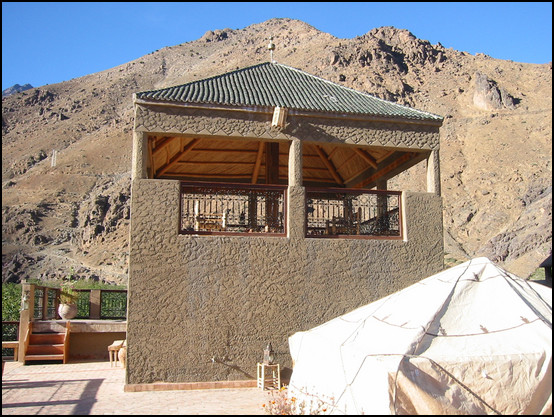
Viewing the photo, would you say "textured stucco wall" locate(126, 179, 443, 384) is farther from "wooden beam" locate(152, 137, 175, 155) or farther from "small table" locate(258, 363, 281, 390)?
"wooden beam" locate(152, 137, 175, 155)

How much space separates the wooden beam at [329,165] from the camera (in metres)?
14.9

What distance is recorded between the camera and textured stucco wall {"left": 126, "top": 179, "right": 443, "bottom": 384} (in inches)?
381

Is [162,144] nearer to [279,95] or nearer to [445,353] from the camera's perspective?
[279,95]

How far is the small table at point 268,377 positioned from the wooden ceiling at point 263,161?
469cm

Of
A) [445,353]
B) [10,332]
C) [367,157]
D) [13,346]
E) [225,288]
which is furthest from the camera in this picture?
[10,332]

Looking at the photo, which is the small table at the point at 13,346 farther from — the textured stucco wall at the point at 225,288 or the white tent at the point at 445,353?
the white tent at the point at 445,353

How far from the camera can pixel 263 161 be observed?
15.0 meters

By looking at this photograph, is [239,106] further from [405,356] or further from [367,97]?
[405,356]

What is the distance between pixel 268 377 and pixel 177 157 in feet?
20.1

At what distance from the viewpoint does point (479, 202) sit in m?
51.5

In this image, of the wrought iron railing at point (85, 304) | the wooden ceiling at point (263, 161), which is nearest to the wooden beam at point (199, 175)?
the wooden ceiling at point (263, 161)

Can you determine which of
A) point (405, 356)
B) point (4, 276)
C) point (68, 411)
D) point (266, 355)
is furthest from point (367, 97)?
point (4, 276)

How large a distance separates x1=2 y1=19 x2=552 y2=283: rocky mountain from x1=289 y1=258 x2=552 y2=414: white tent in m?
27.8

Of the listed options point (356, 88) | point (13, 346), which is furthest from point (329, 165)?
point (356, 88)
